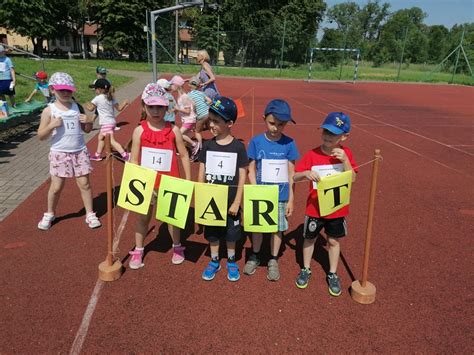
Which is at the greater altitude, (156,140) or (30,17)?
(30,17)

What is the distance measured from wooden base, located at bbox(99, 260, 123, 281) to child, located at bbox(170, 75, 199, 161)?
4.14 meters

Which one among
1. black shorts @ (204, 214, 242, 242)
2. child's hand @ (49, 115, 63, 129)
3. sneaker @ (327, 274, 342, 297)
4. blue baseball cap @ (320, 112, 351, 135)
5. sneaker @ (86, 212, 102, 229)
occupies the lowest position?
sneaker @ (327, 274, 342, 297)

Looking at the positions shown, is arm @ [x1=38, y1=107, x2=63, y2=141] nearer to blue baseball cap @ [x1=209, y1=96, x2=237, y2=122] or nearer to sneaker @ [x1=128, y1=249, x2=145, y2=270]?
sneaker @ [x1=128, y1=249, x2=145, y2=270]

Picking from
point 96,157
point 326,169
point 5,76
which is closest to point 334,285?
point 326,169

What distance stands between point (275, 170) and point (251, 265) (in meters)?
1.09

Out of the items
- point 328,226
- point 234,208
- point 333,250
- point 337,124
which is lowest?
point 333,250

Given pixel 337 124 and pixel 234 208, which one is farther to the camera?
pixel 234 208

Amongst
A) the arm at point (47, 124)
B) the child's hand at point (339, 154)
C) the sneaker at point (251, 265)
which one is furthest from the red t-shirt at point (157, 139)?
the child's hand at point (339, 154)

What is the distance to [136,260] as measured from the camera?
3939 mm

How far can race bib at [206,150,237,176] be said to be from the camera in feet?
11.3

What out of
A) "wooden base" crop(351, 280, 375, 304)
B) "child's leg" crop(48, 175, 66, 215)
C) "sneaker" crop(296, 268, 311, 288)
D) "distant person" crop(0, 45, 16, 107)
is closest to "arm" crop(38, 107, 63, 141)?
"child's leg" crop(48, 175, 66, 215)

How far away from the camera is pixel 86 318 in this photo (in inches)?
124

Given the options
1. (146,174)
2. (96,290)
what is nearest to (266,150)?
(146,174)

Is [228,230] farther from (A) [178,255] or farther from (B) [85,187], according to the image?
(B) [85,187]
